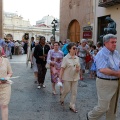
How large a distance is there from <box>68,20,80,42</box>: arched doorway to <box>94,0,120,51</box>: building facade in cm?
369

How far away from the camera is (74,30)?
25.5 meters

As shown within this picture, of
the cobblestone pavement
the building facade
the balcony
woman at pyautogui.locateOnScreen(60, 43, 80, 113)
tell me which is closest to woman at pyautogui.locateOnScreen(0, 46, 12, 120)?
the cobblestone pavement

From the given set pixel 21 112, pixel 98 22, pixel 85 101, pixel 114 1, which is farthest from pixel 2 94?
pixel 98 22

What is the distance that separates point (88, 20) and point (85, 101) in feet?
53.6

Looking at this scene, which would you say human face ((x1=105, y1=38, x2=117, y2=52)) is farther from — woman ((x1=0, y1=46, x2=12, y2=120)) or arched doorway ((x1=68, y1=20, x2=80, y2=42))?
arched doorway ((x1=68, y1=20, x2=80, y2=42))

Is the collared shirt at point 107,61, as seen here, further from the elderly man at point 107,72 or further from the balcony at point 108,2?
the balcony at point 108,2

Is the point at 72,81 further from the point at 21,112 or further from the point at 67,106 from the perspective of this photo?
the point at 21,112

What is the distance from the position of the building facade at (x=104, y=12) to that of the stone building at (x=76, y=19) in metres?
0.65

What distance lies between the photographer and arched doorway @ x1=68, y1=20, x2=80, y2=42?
24655 mm

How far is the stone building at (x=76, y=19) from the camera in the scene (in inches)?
864

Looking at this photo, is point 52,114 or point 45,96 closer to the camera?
point 52,114

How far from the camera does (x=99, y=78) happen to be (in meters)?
4.13

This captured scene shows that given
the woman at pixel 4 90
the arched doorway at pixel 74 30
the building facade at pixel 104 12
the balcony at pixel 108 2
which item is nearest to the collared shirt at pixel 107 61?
the woman at pixel 4 90

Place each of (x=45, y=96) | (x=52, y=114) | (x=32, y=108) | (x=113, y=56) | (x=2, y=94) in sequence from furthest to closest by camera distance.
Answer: (x=45, y=96), (x=32, y=108), (x=52, y=114), (x=2, y=94), (x=113, y=56)
